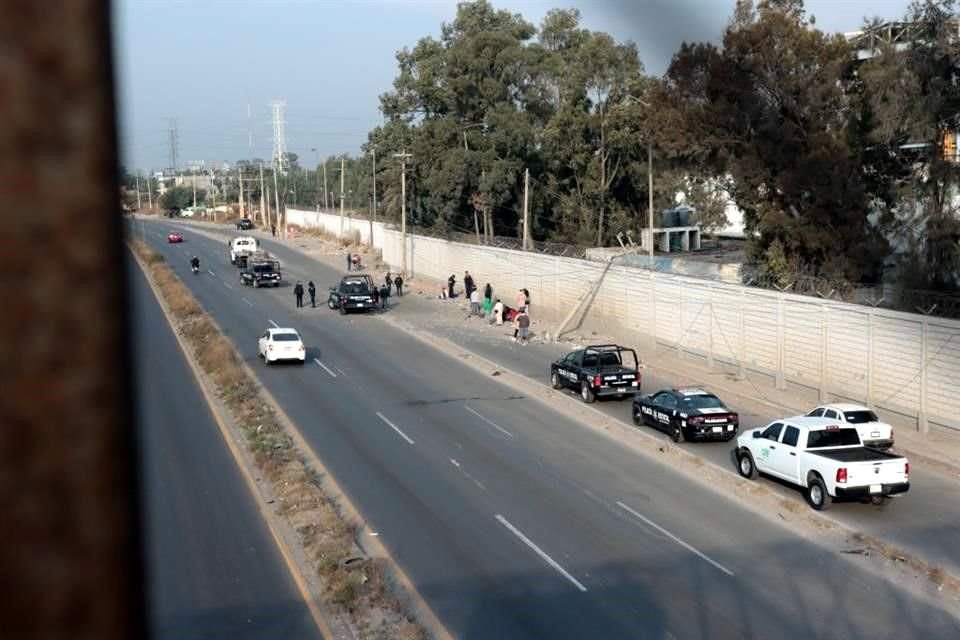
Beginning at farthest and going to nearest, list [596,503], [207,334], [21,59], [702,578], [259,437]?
[207,334] → [259,437] → [596,503] → [702,578] → [21,59]

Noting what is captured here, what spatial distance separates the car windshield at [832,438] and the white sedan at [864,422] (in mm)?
2823

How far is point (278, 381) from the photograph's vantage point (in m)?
34.5

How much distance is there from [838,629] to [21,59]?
14460 mm

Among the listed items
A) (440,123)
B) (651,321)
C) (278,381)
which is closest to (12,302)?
(278,381)

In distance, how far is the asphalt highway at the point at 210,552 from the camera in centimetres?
1396

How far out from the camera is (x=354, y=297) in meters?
52.0

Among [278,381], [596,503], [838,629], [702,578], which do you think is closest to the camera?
[838,629]

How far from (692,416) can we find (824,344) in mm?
7393

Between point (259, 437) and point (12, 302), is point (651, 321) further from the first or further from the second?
point (12, 302)

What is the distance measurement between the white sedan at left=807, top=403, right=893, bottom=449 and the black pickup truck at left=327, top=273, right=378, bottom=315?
30.5 m

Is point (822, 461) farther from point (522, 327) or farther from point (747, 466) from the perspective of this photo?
point (522, 327)

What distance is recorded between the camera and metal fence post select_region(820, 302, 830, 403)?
30.2 m

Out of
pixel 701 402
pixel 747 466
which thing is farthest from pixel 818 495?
pixel 701 402

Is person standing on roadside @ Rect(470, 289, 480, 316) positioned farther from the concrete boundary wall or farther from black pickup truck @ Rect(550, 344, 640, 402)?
black pickup truck @ Rect(550, 344, 640, 402)
